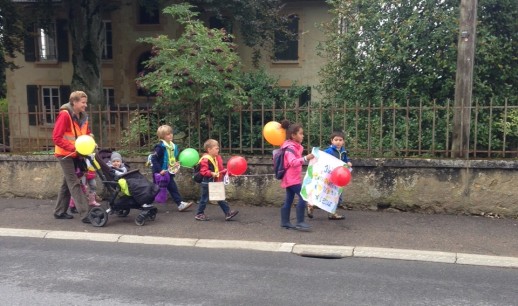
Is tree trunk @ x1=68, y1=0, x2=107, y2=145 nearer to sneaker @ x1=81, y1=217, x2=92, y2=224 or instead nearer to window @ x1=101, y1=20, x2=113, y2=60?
window @ x1=101, y1=20, x2=113, y2=60

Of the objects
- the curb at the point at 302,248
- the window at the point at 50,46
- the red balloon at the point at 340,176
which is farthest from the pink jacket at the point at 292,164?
the window at the point at 50,46

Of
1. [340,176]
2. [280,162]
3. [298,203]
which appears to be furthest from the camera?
[298,203]

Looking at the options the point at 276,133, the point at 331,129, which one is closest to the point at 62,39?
the point at 331,129

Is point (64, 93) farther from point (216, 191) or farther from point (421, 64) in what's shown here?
point (421, 64)

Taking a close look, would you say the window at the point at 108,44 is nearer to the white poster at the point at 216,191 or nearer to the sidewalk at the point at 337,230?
the sidewalk at the point at 337,230

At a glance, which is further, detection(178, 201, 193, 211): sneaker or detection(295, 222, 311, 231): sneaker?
detection(178, 201, 193, 211): sneaker

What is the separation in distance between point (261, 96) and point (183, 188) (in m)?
2.28

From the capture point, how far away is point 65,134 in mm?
7004

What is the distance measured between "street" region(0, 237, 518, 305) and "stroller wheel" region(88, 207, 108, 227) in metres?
0.90

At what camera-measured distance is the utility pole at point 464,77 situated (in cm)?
744

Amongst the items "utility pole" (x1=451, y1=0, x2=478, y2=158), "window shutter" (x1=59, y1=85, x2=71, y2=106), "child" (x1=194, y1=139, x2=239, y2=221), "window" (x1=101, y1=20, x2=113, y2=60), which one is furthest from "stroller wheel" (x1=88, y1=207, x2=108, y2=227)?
"window shutter" (x1=59, y1=85, x2=71, y2=106)

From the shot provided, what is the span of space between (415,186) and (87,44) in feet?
51.4

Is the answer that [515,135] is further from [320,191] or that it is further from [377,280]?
[377,280]

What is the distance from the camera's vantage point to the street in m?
4.41
